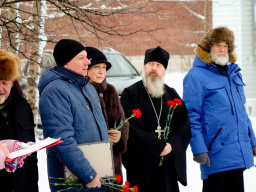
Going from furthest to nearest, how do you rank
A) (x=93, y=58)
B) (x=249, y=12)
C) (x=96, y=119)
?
1. (x=249, y=12)
2. (x=93, y=58)
3. (x=96, y=119)

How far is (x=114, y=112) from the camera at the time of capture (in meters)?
4.20

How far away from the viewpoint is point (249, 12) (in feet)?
40.9

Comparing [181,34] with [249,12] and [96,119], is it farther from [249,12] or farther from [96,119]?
[96,119]

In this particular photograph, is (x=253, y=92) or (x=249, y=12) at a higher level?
(x=249, y=12)

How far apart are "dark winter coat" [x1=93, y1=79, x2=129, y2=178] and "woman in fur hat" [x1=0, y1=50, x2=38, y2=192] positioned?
938 mm

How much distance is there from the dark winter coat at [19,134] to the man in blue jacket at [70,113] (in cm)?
11

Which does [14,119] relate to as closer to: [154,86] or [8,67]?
[8,67]

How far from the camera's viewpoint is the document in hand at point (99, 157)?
3225 millimetres

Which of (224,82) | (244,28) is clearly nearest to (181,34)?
(244,28)

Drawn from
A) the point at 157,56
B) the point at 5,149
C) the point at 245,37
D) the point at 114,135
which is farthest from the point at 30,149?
the point at 245,37

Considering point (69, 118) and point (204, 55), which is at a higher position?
point (204, 55)

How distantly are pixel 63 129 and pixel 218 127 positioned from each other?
198 centimetres

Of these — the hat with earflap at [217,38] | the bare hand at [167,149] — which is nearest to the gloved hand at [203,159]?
the bare hand at [167,149]

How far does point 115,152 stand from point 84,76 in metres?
0.94
